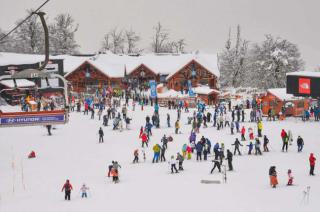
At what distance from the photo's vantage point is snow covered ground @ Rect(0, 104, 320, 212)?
17.4 m

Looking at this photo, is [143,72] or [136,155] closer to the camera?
[136,155]

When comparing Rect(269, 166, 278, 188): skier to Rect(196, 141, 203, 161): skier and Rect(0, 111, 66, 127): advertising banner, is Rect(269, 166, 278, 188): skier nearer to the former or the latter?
Rect(196, 141, 203, 161): skier

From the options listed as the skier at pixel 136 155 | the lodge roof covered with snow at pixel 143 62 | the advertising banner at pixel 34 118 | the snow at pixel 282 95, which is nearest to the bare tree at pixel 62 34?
the lodge roof covered with snow at pixel 143 62

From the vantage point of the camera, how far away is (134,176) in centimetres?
2142

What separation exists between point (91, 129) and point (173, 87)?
23.9m

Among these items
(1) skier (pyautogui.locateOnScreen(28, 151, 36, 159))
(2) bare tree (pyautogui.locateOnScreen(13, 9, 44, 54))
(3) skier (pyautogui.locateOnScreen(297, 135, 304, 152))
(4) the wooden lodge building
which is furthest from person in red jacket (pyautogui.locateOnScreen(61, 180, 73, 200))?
(2) bare tree (pyautogui.locateOnScreen(13, 9, 44, 54))

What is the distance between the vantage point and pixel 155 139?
95.8 ft

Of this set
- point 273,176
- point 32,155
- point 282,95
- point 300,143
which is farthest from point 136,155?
point 282,95

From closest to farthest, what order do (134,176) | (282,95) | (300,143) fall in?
(134,176), (300,143), (282,95)

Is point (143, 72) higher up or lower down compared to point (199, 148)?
higher up

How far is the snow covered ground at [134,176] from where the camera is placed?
17.4 m

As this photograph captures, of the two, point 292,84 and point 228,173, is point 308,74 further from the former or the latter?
point 228,173

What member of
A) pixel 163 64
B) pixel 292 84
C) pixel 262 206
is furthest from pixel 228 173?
pixel 163 64

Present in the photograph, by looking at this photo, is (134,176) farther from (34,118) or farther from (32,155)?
(34,118)
